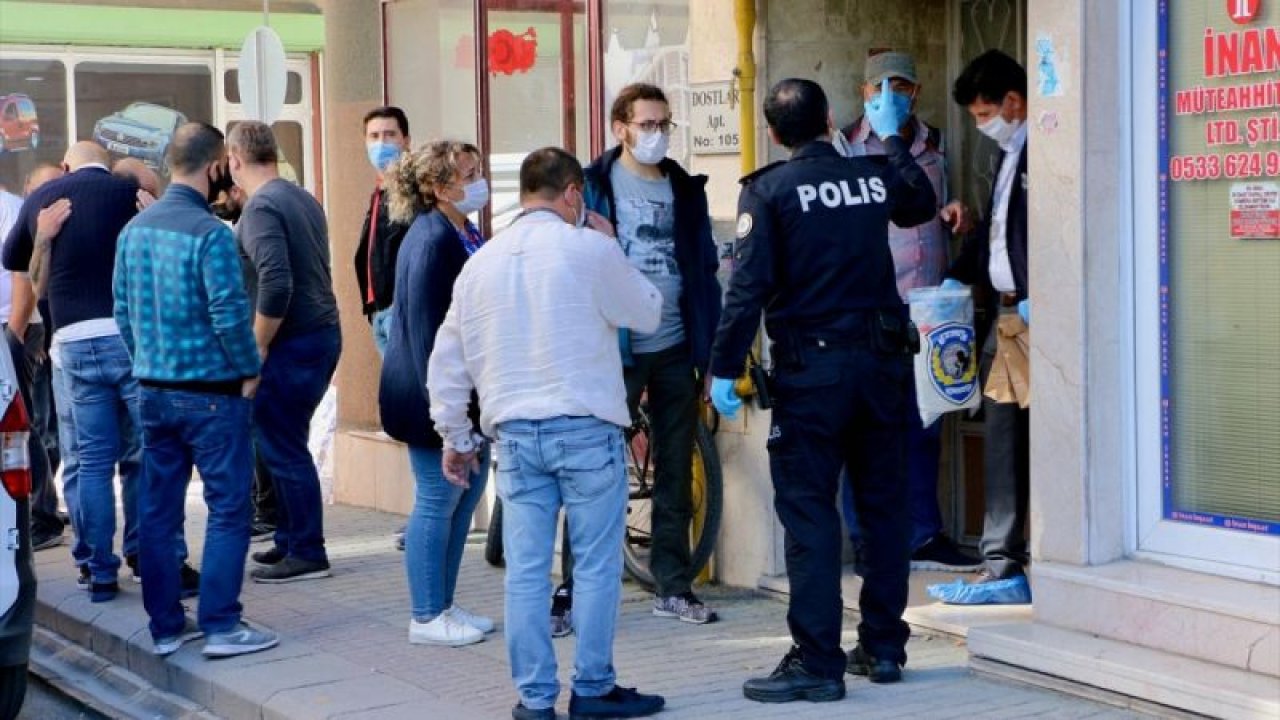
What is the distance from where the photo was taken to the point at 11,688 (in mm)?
6727

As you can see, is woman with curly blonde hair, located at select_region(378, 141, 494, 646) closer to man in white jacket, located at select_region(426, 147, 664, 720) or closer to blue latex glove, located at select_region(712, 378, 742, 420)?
man in white jacket, located at select_region(426, 147, 664, 720)

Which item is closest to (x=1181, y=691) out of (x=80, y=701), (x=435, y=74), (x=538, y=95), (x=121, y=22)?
(x=80, y=701)

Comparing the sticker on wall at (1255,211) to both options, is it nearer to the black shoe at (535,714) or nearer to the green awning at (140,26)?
the black shoe at (535,714)

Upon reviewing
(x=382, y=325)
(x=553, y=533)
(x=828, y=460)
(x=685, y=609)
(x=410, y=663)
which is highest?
(x=382, y=325)

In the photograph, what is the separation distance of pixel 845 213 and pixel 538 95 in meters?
3.94

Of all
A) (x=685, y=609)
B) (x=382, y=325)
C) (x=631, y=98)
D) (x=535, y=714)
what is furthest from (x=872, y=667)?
(x=382, y=325)

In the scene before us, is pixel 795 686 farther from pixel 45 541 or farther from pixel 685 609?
pixel 45 541

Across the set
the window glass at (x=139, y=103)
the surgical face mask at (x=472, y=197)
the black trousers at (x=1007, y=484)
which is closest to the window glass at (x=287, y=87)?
the window glass at (x=139, y=103)

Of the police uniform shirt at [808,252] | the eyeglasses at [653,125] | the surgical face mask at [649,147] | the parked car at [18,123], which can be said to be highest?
the parked car at [18,123]

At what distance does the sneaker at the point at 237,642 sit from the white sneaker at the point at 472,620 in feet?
2.32

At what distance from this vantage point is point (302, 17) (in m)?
19.3

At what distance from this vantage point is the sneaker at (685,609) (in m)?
7.87

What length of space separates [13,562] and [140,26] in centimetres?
1258

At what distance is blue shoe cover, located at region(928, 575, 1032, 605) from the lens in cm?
746
